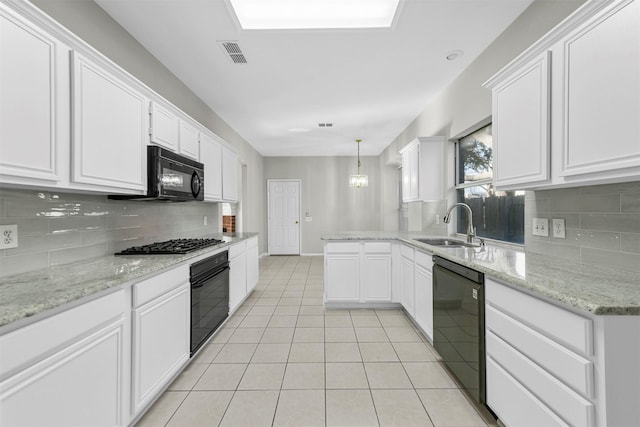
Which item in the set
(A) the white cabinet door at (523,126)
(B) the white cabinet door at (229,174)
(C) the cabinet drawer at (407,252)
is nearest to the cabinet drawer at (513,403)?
(A) the white cabinet door at (523,126)

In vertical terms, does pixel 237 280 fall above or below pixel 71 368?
below

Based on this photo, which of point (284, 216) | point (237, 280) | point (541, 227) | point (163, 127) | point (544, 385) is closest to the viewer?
point (544, 385)

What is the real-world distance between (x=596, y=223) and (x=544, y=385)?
0.98 meters

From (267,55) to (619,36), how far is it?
246 centimetres

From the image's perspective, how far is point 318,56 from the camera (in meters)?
2.76

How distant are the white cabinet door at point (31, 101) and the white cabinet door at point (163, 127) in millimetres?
753

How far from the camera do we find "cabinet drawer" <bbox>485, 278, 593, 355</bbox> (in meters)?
1.00

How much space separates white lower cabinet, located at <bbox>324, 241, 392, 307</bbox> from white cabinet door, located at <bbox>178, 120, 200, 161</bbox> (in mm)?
1797

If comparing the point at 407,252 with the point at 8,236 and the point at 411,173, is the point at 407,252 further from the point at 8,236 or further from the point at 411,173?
the point at 8,236

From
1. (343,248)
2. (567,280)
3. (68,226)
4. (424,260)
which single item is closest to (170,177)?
(68,226)

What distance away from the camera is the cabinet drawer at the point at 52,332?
0.91 m

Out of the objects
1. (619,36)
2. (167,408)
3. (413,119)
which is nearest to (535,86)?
(619,36)

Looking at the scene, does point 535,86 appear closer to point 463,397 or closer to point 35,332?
point 463,397

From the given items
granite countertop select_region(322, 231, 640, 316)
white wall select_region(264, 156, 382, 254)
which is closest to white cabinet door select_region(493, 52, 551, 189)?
granite countertop select_region(322, 231, 640, 316)
